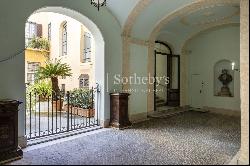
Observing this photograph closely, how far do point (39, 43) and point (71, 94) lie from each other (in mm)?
8976

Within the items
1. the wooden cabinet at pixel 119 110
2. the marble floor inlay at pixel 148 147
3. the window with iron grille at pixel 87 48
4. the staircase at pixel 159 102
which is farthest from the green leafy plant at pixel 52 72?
the staircase at pixel 159 102

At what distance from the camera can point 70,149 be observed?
4.90 meters

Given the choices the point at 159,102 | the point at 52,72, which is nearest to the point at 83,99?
the point at 52,72

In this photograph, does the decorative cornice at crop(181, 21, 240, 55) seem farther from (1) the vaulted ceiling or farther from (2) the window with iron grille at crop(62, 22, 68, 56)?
(2) the window with iron grille at crop(62, 22, 68, 56)

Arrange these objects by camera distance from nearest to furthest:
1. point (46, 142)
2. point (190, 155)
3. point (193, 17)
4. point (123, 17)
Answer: point (190, 155) → point (46, 142) → point (123, 17) → point (193, 17)

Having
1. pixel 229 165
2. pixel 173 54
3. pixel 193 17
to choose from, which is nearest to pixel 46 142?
pixel 229 165

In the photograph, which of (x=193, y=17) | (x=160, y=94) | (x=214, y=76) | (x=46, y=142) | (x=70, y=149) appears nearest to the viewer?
(x=70, y=149)

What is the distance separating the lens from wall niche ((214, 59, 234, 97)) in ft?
33.0

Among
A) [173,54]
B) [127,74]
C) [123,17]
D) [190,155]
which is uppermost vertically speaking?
[123,17]

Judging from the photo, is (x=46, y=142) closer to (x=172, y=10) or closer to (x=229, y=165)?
(x=229, y=165)

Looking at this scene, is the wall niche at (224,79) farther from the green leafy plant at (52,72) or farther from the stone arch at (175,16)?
the green leafy plant at (52,72)

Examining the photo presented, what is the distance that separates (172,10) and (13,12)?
192 inches

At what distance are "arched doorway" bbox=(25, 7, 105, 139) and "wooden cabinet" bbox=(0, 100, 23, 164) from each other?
3.24 feet

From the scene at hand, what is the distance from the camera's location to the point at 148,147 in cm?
505
